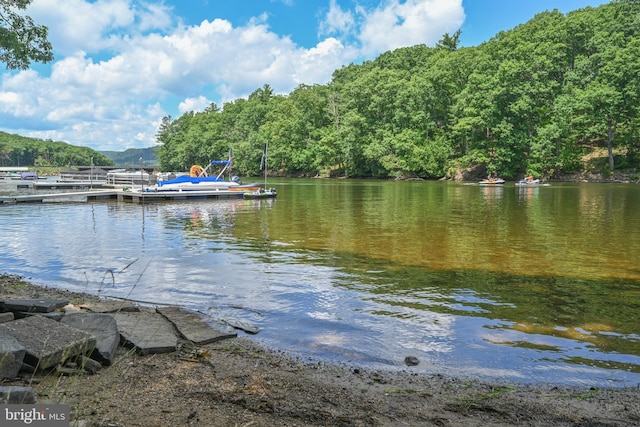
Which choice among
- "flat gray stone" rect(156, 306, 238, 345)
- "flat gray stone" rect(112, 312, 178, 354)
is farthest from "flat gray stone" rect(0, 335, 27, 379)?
"flat gray stone" rect(156, 306, 238, 345)

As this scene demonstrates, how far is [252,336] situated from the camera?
7.88m

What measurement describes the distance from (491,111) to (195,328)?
69.2 meters

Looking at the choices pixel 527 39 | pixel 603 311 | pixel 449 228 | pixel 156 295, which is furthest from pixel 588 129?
pixel 156 295

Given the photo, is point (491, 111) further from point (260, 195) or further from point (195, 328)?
point (195, 328)

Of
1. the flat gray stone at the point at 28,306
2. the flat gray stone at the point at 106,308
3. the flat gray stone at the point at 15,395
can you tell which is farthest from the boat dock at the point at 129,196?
the flat gray stone at the point at 15,395

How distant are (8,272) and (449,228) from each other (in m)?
16.6

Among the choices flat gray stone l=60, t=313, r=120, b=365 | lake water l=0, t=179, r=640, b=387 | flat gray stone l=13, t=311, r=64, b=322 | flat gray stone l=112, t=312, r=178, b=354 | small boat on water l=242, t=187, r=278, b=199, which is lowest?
lake water l=0, t=179, r=640, b=387

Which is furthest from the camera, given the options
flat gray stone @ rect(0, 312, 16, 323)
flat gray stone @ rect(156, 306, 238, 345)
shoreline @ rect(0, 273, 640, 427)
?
flat gray stone @ rect(156, 306, 238, 345)

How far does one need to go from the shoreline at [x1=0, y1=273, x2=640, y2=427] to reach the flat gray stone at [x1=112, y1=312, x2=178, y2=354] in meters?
0.14

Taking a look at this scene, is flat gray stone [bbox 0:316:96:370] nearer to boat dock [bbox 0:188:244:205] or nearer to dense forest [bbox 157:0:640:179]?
boat dock [bbox 0:188:244:205]

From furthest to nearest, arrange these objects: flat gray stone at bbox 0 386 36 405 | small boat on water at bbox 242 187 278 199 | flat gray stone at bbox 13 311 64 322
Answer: small boat on water at bbox 242 187 278 199 → flat gray stone at bbox 13 311 64 322 → flat gray stone at bbox 0 386 36 405

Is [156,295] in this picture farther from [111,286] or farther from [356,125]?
[356,125]

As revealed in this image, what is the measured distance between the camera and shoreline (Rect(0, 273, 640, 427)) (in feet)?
14.4

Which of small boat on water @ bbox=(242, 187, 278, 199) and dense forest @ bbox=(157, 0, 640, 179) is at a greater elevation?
dense forest @ bbox=(157, 0, 640, 179)
